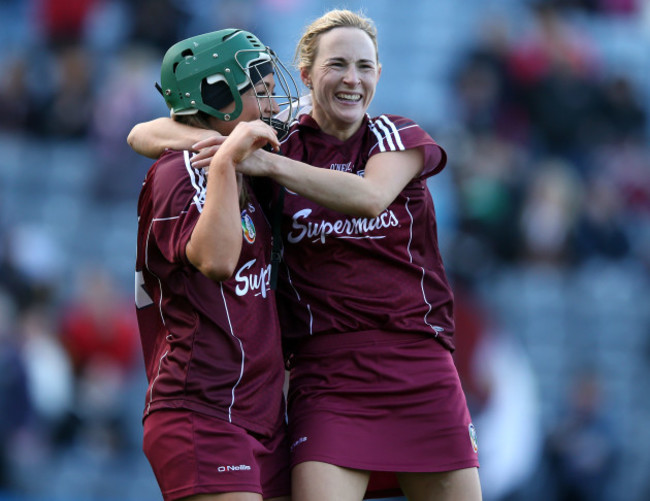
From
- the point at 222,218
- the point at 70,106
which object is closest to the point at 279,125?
the point at 222,218

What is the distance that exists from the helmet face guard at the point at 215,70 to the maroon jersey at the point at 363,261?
14.9 inches

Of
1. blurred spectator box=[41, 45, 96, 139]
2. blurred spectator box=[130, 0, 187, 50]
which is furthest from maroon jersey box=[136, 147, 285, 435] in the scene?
blurred spectator box=[130, 0, 187, 50]

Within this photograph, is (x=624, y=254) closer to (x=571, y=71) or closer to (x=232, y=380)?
(x=571, y=71)

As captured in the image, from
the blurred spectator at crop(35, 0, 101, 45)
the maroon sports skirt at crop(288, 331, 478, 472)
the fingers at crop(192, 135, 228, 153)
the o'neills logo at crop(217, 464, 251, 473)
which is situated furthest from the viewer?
the blurred spectator at crop(35, 0, 101, 45)

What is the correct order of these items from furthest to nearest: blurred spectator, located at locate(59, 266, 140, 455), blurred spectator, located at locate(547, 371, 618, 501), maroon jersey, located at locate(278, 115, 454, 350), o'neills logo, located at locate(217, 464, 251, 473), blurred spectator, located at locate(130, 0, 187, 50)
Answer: blurred spectator, located at locate(130, 0, 187, 50), blurred spectator, located at locate(547, 371, 618, 501), blurred spectator, located at locate(59, 266, 140, 455), maroon jersey, located at locate(278, 115, 454, 350), o'neills logo, located at locate(217, 464, 251, 473)

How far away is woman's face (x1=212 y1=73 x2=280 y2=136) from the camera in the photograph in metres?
3.82

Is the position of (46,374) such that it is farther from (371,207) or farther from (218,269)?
(218,269)

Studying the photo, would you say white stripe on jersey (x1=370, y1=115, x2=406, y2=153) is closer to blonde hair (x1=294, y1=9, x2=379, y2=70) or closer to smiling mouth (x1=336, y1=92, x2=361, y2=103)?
smiling mouth (x1=336, y1=92, x2=361, y2=103)

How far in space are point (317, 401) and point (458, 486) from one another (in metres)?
0.60

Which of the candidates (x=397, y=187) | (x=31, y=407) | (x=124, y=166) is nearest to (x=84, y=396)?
(x=31, y=407)

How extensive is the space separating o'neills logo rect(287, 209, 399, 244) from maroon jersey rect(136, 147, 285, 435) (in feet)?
0.68

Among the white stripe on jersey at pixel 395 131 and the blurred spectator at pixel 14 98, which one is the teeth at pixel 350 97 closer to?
the white stripe on jersey at pixel 395 131

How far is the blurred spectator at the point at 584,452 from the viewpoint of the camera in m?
8.96

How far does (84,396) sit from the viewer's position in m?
8.74
